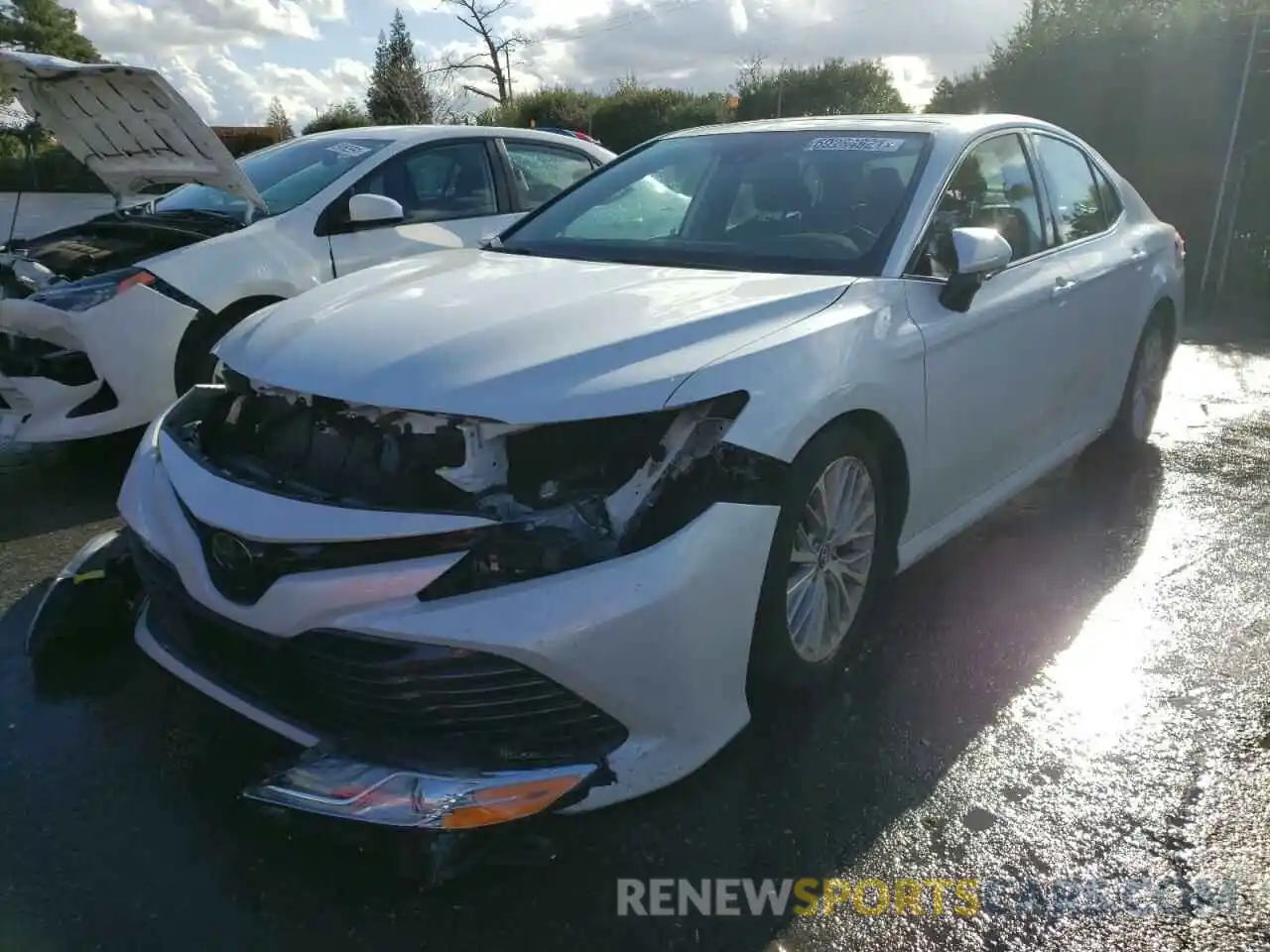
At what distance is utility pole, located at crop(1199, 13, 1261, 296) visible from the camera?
418 inches

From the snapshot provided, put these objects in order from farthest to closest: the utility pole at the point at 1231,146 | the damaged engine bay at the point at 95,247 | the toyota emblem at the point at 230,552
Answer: the utility pole at the point at 1231,146, the damaged engine bay at the point at 95,247, the toyota emblem at the point at 230,552

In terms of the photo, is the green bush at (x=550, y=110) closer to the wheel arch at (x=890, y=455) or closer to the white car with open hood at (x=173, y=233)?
the white car with open hood at (x=173, y=233)

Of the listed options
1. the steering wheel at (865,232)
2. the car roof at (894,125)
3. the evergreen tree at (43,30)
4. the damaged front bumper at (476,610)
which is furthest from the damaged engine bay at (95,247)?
the evergreen tree at (43,30)

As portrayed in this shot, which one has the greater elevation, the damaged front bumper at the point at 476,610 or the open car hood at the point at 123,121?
the open car hood at the point at 123,121

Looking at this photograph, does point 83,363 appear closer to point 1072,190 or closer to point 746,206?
point 746,206

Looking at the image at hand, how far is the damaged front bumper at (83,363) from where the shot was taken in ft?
15.2

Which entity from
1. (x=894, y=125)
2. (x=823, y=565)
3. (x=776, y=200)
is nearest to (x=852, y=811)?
(x=823, y=565)

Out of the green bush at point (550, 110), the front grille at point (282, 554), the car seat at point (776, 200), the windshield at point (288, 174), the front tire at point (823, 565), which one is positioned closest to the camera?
the front grille at point (282, 554)

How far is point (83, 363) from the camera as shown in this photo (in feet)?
15.4

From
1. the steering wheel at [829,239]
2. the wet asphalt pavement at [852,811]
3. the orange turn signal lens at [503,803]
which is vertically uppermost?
the steering wheel at [829,239]

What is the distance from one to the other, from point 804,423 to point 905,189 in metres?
1.27

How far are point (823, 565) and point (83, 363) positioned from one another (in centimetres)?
351

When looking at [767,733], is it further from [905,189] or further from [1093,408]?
[1093,408]

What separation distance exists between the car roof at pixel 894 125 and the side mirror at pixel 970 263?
0.62 metres
